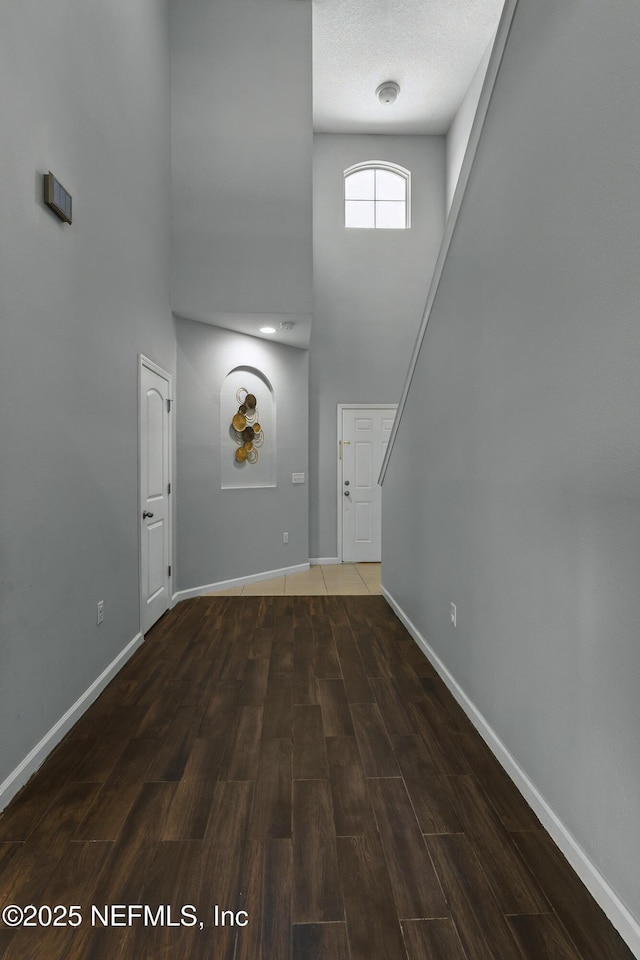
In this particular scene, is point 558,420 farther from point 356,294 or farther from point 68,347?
point 356,294

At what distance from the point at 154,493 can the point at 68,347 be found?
1.86m

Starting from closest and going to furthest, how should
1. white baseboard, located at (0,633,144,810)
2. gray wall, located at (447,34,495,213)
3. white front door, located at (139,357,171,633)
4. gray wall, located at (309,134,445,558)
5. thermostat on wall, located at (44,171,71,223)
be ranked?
white baseboard, located at (0,633,144,810), thermostat on wall, located at (44,171,71,223), white front door, located at (139,357,171,633), gray wall, located at (447,34,495,213), gray wall, located at (309,134,445,558)

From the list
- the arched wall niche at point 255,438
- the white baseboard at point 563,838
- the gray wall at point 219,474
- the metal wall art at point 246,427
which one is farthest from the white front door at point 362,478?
the white baseboard at point 563,838

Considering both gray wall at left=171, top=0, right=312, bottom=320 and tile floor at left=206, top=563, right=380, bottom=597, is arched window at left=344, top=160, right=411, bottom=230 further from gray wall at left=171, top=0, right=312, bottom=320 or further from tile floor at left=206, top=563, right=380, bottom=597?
tile floor at left=206, top=563, right=380, bottom=597

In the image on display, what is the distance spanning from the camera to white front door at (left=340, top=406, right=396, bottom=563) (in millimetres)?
7051

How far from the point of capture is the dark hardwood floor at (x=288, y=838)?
1.36m

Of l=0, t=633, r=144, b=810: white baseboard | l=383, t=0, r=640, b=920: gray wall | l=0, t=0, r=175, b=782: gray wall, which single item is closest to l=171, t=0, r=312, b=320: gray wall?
l=0, t=0, r=175, b=782: gray wall

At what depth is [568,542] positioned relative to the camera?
1634 millimetres

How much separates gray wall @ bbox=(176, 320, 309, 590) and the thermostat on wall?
8.51 feet

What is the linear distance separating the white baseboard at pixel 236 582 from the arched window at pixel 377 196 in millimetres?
4519

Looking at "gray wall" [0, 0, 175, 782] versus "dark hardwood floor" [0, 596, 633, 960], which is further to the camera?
"gray wall" [0, 0, 175, 782]

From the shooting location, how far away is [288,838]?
5.66ft

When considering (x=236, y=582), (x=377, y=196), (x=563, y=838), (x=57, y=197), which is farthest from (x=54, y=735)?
(x=377, y=196)

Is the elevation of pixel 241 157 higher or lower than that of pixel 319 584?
higher
